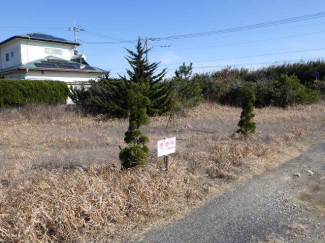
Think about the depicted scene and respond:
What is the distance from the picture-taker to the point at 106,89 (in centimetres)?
1207

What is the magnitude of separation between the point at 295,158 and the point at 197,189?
9.61 ft

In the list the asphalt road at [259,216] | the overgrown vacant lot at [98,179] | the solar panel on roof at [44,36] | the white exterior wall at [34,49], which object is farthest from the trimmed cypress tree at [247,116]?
the solar panel on roof at [44,36]

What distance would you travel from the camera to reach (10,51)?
19781 mm

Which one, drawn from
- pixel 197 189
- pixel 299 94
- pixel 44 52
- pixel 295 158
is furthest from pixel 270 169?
pixel 44 52

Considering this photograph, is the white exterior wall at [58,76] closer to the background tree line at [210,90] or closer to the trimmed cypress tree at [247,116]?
the background tree line at [210,90]

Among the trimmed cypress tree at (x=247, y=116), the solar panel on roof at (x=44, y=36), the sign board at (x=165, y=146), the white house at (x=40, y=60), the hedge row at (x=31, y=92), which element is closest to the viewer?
the sign board at (x=165, y=146)

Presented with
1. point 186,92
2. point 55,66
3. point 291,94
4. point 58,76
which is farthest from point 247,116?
point 55,66

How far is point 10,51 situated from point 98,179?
65.7ft

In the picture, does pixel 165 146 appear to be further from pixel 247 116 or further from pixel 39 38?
pixel 39 38

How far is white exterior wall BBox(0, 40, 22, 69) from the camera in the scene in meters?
18.9

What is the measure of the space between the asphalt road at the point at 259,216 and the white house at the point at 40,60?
51.3 ft

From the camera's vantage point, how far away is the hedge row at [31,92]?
11.5 meters

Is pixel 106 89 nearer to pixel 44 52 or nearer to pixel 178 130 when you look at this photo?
pixel 178 130

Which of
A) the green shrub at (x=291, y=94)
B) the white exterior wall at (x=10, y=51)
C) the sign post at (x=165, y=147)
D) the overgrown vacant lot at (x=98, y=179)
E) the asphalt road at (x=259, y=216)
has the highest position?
the white exterior wall at (x=10, y=51)
